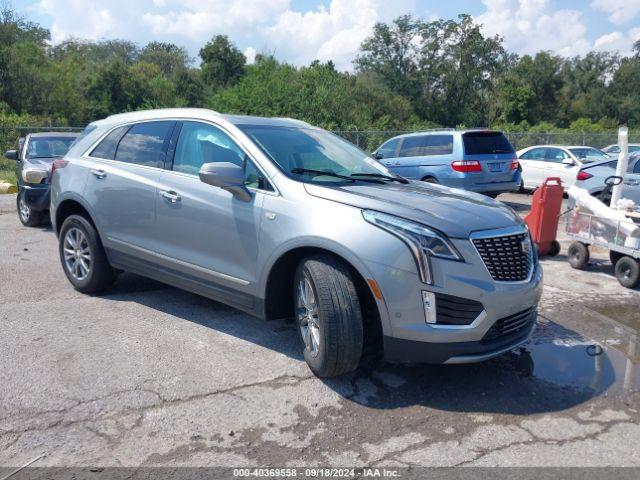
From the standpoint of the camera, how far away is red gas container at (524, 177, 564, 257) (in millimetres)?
8281

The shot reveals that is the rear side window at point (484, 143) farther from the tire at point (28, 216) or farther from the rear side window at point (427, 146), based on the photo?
the tire at point (28, 216)

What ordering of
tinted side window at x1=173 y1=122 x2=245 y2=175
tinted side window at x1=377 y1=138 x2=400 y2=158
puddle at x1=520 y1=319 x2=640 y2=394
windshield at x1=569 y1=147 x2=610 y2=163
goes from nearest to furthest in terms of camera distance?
puddle at x1=520 y1=319 x2=640 y2=394 < tinted side window at x1=173 y1=122 x2=245 y2=175 < tinted side window at x1=377 y1=138 x2=400 y2=158 < windshield at x1=569 y1=147 x2=610 y2=163

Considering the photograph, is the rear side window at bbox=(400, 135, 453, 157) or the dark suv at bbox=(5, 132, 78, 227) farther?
the rear side window at bbox=(400, 135, 453, 157)

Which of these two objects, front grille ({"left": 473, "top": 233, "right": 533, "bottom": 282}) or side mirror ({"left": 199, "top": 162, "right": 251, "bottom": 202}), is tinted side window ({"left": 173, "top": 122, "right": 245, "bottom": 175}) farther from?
front grille ({"left": 473, "top": 233, "right": 533, "bottom": 282})

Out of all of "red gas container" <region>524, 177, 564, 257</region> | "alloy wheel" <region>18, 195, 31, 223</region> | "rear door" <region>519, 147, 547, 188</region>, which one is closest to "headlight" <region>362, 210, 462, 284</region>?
"red gas container" <region>524, 177, 564, 257</region>

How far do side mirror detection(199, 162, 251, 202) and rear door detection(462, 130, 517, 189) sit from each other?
29.4 ft

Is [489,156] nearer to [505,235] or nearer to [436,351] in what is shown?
[505,235]

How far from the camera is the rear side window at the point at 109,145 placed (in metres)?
5.82

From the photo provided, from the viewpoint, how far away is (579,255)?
25.7 ft

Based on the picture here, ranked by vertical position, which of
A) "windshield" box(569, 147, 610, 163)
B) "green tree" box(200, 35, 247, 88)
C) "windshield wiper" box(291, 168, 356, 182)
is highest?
"green tree" box(200, 35, 247, 88)

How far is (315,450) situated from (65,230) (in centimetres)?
407

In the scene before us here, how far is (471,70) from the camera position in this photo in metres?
53.8

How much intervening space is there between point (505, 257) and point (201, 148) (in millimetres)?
2618

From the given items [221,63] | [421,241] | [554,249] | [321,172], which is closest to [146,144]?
[321,172]
